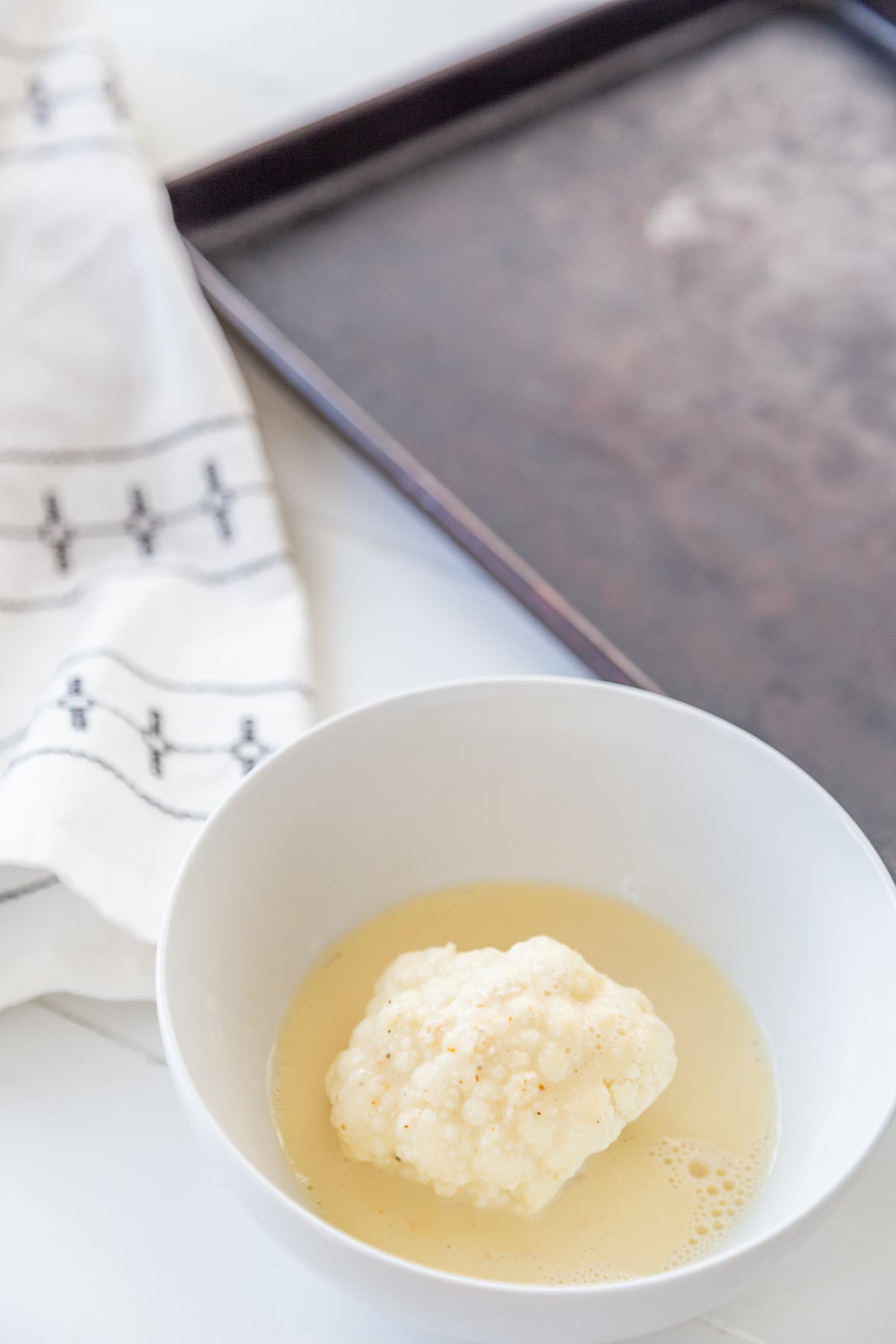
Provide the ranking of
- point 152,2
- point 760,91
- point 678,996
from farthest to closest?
1. point 152,2
2. point 760,91
3. point 678,996

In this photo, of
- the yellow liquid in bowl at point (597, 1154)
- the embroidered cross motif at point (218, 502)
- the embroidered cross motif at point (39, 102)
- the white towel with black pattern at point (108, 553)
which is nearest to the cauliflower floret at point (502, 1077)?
the yellow liquid in bowl at point (597, 1154)

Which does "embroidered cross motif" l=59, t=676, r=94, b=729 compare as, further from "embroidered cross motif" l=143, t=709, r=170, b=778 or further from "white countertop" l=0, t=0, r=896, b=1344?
"white countertop" l=0, t=0, r=896, b=1344

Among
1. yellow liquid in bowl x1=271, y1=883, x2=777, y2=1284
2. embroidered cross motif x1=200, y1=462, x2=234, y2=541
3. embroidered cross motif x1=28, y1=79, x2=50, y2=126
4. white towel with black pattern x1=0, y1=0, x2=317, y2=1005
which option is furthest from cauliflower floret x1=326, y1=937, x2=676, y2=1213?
embroidered cross motif x1=28, y1=79, x2=50, y2=126

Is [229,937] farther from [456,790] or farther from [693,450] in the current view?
[693,450]

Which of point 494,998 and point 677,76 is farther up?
point 677,76

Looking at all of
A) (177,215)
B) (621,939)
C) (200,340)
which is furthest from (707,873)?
(177,215)

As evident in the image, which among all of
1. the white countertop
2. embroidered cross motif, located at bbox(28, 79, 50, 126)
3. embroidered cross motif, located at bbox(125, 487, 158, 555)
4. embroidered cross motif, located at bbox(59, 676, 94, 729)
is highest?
embroidered cross motif, located at bbox(28, 79, 50, 126)

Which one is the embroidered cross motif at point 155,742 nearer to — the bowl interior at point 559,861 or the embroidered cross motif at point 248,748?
the embroidered cross motif at point 248,748
